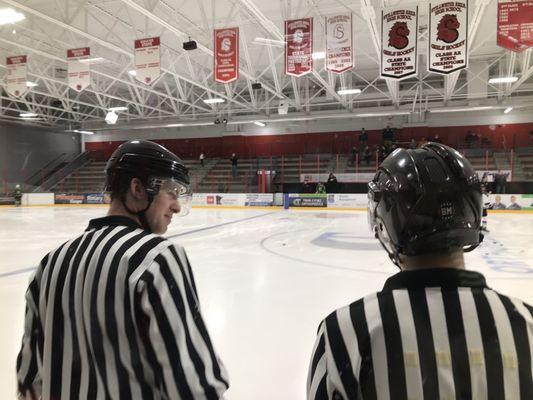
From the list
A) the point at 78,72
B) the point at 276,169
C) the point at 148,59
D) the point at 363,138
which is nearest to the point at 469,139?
the point at 363,138

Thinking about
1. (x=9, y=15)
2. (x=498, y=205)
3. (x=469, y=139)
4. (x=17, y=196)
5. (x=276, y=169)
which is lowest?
(x=498, y=205)

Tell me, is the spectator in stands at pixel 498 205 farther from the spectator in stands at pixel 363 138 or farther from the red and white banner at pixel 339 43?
the red and white banner at pixel 339 43

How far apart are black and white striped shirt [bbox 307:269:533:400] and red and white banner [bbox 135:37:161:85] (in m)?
11.0

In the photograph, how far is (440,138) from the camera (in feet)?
74.0

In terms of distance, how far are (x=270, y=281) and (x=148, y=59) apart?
8.34 m

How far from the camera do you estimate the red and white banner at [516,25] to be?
8.20 metres

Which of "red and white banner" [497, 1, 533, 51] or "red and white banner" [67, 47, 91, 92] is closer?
"red and white banner" [497, 1, 533, 51]

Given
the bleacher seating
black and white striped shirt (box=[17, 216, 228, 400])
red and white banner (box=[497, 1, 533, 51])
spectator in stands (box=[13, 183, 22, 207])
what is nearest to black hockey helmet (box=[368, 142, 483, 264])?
black and white striped shirt (box=[17, 216, 228, 400])

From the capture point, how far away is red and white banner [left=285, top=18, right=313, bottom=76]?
31.6 ft

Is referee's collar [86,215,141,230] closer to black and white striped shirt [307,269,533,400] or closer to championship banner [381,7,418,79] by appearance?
black and white striped shirt [307,269,533,400]

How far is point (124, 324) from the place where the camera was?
103 cm

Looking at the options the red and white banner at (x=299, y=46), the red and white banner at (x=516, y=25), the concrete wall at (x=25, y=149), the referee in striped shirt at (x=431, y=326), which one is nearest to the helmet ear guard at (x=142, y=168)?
the referee in striped shirt at (x=431, y=326)

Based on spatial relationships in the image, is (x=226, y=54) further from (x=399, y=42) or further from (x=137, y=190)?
(x=137, y=190)

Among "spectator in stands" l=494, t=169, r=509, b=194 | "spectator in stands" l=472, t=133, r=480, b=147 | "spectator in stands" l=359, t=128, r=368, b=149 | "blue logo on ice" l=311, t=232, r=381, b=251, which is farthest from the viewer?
"spectator in stands" l=359, t=128, r=368, b=149
